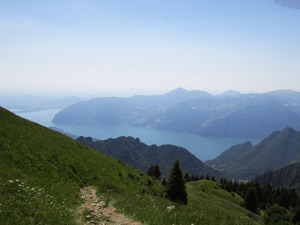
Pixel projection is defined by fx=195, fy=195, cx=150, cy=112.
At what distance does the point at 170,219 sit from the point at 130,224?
2485 mm

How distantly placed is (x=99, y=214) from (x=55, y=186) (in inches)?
224

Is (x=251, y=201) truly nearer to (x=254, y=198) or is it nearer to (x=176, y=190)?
(x=254, y=198)

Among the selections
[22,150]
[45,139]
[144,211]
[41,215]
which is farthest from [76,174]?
[41,215]

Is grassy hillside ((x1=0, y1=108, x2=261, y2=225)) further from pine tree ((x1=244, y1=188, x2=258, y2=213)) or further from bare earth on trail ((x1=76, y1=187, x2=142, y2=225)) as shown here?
pine tree ((x1=244, y1=188, x2=258, y2=213))

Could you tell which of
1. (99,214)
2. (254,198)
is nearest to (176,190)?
(99,214)

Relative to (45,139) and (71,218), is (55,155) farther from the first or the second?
(71,218)

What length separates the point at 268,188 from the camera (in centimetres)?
10212

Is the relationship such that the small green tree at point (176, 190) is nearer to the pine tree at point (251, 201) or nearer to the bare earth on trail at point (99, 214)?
the bare earth on trail at point (99, 214)

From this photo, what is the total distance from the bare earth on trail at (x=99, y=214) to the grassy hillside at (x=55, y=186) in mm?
533

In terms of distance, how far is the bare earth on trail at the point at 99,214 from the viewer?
36.8 ft

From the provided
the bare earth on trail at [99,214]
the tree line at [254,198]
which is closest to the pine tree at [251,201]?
the tree line at [254,198]

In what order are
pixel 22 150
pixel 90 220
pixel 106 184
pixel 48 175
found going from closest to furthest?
pixel 90 220 < pixel 48 175 < pixel 22 150 < pixel 106 184

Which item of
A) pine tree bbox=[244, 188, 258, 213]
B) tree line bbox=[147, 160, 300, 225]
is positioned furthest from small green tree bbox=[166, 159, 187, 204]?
pine tree bbox=[244, 188, 258, 213]

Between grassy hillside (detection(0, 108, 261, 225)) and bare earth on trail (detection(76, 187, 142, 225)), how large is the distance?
1.75 ft
